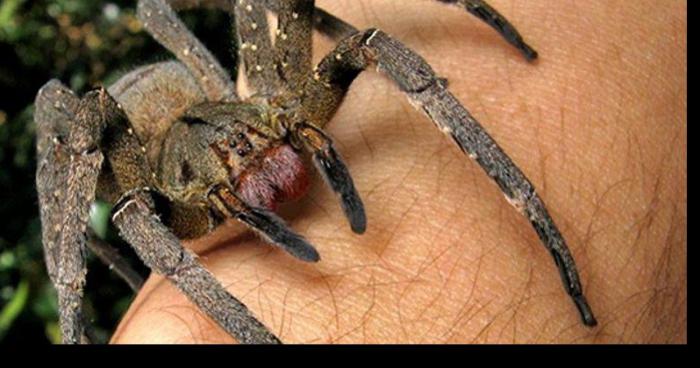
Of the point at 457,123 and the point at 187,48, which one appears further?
the point at 187,48

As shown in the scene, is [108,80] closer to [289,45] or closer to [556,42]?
[289,45]

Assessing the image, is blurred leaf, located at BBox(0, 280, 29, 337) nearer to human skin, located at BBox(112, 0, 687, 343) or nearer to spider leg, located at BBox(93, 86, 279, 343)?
spider leg, located at BBox(93, 86, 279, 343)

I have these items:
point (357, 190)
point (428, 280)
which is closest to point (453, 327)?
point (428, 280)

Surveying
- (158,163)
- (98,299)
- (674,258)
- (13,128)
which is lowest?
(98,299)

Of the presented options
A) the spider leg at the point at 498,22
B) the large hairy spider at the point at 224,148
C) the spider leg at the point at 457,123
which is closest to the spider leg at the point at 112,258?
the large hairy spider at the point at 224,148

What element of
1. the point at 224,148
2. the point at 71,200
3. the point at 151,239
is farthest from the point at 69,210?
the point at 224,148

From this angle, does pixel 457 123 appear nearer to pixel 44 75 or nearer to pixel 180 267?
pixel 180 267

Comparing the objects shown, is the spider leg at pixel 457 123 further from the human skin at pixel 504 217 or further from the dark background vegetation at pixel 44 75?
the dark background vegetation at pixel 44 75
